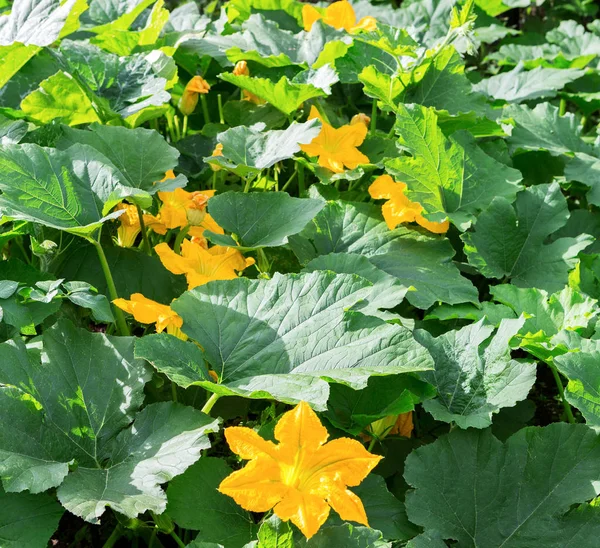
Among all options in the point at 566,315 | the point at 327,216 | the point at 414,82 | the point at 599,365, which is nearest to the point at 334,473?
the point at 599,365

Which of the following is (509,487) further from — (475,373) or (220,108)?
(220,108)

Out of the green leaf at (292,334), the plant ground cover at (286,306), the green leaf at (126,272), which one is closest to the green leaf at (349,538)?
the plant ground cover at (286,306)

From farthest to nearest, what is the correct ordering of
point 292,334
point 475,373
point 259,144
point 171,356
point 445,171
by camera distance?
point 445,171 < point 259,144 < point 475,373 < point 292,334 < point 171,356

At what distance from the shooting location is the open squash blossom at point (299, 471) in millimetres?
1343

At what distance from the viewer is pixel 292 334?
165cm

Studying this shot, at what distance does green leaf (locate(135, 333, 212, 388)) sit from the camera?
152 cm

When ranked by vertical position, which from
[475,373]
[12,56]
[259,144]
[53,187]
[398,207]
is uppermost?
[12,56]

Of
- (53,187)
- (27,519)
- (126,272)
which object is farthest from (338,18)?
(27,519)

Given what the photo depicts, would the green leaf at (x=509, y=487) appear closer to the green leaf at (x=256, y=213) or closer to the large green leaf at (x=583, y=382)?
the large green leaf at (x=583, y=382)

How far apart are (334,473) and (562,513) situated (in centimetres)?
52

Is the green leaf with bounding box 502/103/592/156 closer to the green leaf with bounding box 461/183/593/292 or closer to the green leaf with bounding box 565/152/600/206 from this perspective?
the green leaf with bounding box 565/152/600/206

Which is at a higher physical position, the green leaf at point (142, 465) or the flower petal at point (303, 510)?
the green leaf at point (142, 465)

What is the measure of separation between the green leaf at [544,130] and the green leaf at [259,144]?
877 millimetres

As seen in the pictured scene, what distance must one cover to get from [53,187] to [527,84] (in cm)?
200
